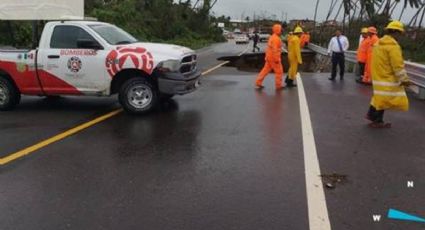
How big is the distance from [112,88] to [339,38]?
9.67 meters

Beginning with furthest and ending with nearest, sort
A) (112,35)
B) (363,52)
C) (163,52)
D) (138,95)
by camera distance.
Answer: (363,52) → (112,35) → (138,95) → (163,52)

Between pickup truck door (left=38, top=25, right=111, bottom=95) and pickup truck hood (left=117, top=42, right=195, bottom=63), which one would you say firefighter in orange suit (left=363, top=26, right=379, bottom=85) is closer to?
pickup truck hood (left=117, top=42, right=195, bottom=63)

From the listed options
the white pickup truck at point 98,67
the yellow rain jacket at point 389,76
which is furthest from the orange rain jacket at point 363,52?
the yellow rain jacket at point 389,76

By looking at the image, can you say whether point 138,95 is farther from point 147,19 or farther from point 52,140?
point 147,19

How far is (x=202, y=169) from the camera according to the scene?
21.5 feet

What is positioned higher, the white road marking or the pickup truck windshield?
the pickup truck windshield

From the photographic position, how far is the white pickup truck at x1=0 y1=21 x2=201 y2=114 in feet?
33.5

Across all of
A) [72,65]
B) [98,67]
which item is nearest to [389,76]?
[98,67]

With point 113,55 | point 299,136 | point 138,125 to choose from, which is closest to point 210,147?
point 299,136

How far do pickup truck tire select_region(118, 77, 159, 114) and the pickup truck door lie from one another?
38 cm

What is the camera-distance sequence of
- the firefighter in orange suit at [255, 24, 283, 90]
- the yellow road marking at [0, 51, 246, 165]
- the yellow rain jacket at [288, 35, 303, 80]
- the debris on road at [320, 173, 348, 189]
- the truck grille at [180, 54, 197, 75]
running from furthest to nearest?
the yellow rain jacket at [288, 35, 303, 80]
the firefighter in orange suit at [255, 24, 283, 90]
the truck grille at [180, 54, 197, 75]
the yellow road marking at [0, 51, 246, 165]
the debris on road at [320, 173, 348, 189]

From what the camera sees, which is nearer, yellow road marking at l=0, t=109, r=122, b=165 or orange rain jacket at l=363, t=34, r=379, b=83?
yellow road marking at l=0, t=109, r=122, b=165

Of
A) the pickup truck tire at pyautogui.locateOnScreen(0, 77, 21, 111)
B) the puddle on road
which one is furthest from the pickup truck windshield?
the puddle on road

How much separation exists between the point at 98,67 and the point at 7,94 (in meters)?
2.22
